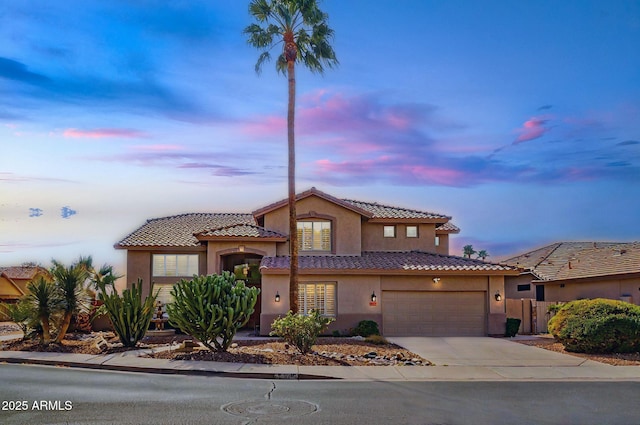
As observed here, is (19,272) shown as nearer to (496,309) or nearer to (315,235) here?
(315,235)

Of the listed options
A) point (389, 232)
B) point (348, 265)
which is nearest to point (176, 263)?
point (348, 265)

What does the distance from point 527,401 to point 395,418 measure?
369 cm

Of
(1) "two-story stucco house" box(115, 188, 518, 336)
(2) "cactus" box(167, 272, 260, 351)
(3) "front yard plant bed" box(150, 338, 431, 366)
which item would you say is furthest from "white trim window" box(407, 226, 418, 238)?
(2) "cactus" box(167, 272, 260, 351)

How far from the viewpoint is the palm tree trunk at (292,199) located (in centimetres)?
2631

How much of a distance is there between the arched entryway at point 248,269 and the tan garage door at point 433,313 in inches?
257

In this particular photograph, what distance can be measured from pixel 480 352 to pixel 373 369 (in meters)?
6.64

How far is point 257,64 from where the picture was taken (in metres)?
29.5

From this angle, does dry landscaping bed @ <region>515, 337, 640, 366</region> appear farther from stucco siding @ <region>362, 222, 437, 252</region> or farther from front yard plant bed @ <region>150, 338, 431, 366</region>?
stucco siding @ <region>362, 222, 437, 252</region>

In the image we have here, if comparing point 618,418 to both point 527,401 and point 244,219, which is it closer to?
point 527,401

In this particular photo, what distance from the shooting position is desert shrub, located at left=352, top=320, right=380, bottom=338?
28.3m

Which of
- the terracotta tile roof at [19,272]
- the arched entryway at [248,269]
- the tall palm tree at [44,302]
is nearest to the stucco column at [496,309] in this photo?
the arched entryway at [248,269]

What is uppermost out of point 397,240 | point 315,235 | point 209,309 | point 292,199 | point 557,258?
point 292,199

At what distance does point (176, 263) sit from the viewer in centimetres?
3409

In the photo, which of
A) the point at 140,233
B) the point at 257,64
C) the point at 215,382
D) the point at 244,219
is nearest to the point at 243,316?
the point at 215,382
